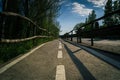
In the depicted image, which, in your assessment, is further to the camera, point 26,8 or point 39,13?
point 39,13

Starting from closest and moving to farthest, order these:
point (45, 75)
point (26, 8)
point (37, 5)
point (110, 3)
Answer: point (45, 75), point (26, 8), point (37, 5), point (110, 3)

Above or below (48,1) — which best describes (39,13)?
below

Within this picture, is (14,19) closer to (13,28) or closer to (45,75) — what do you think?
(13,28)

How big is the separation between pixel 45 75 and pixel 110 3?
86105 mm

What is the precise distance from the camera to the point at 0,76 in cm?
326

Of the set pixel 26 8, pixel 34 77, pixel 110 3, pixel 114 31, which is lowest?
pixel 34 77

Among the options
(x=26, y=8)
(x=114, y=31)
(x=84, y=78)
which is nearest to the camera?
(x=84, y=78)

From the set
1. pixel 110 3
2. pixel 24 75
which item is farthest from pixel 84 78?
pixel 110 3

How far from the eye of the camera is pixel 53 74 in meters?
→ 3.39

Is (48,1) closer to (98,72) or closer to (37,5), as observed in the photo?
(37,5)

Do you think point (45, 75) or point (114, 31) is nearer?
point (45, 75)

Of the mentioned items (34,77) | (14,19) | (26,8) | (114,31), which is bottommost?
(34,77)

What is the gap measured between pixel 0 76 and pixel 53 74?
0.91 m

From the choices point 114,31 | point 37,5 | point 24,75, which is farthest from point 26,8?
point 24,75
